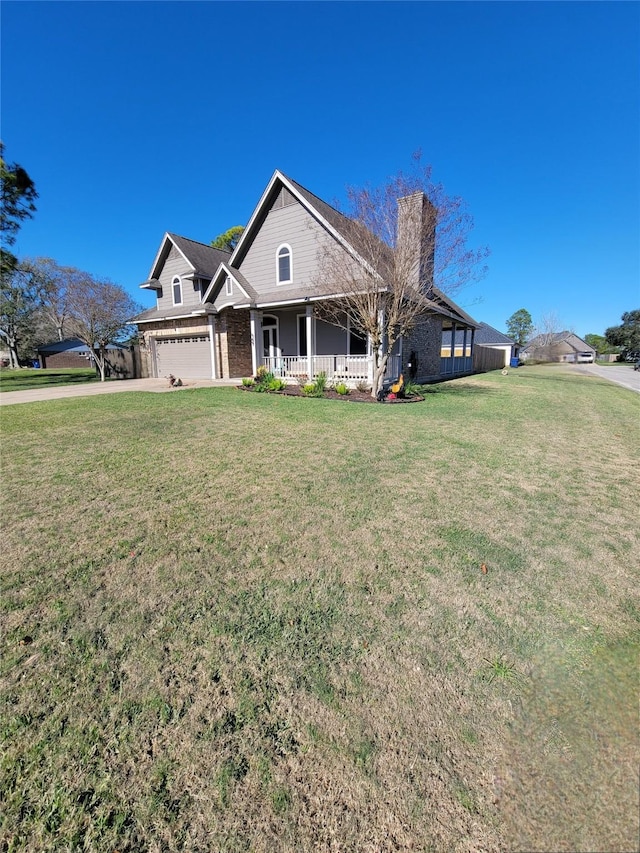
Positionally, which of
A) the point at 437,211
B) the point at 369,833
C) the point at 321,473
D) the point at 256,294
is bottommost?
the point at 369,833

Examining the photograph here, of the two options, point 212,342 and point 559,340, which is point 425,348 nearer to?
point 212,342

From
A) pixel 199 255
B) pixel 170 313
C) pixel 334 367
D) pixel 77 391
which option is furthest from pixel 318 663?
pixel 199 255

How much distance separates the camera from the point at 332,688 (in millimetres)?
2037

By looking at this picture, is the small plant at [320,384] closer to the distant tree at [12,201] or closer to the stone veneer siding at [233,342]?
the stone veneer siding at [233,342]

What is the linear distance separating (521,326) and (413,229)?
3141 inches

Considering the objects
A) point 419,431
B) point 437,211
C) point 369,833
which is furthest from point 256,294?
point 369,833

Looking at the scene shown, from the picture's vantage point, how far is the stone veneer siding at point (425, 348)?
17266 mm

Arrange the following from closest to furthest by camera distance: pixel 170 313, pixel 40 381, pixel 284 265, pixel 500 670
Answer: pixel 500 670 < pixel 284 265 < pixel 170 313 < pixel 40 381

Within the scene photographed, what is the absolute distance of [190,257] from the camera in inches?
792

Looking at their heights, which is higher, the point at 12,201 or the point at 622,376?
the point at 12,201

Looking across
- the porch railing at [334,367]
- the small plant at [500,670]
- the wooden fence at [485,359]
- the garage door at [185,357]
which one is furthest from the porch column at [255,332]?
the wooden fence at [485,359]

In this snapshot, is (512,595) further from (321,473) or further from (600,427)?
(600,427)

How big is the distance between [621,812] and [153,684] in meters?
2.23

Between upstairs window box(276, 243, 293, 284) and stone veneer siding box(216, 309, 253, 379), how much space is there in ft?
9.84
